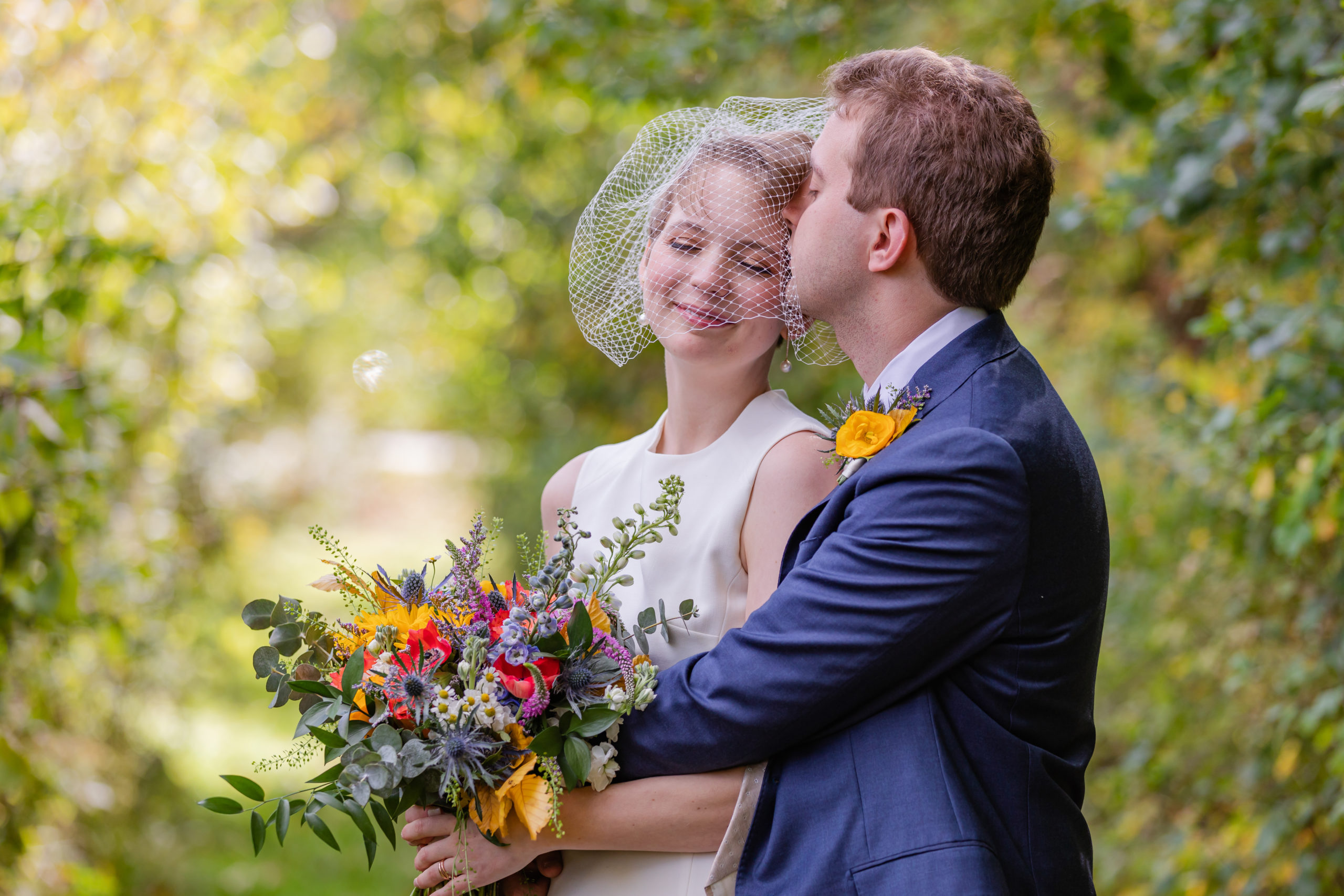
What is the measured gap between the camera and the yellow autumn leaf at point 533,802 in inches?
65.1

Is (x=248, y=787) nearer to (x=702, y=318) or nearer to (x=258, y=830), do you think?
(x=258, y=830)

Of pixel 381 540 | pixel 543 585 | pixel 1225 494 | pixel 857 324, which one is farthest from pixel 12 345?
pixel 381 540

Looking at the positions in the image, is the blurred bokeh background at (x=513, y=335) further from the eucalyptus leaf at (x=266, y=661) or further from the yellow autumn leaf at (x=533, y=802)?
the yellow autumn leaf at (x=533, y=802)

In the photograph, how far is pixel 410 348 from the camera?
10070mm

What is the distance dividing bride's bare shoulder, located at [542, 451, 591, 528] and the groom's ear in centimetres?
84

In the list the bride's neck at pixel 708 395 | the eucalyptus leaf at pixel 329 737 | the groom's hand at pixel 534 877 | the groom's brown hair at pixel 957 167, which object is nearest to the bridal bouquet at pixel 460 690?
the eucalyptus leaf at pixel 329 737

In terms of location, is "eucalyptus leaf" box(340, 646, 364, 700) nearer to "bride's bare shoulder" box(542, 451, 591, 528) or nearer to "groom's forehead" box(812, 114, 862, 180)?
"bride's bare shoulder" box(542, 451, 591, 528)

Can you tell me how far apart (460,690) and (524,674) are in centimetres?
11

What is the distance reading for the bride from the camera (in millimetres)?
Result: 1818

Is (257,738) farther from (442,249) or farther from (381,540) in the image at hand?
(381,540)

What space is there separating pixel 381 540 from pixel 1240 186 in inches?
435

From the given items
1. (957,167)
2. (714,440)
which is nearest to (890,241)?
(957,167)

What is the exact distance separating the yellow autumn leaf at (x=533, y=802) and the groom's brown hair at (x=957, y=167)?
1.03m

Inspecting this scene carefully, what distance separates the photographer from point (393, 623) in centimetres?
178
